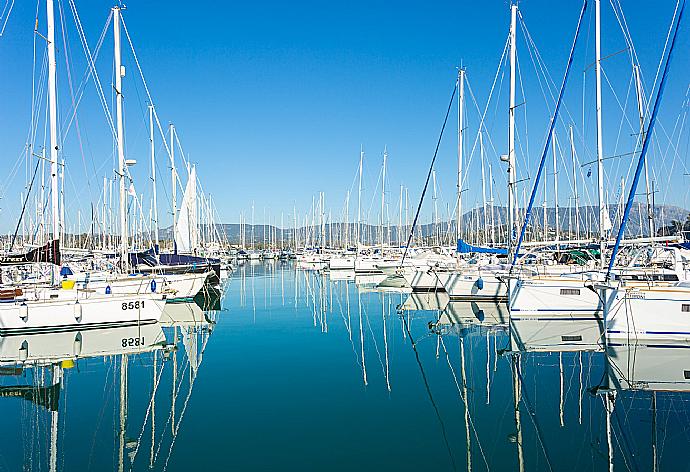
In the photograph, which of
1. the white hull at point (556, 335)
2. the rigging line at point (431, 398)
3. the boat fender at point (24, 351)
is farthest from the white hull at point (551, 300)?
the boat fender at point (24, 351)

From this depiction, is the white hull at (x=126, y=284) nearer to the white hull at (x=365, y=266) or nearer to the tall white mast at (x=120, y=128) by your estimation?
the tall white mast at (x=120, y=128)

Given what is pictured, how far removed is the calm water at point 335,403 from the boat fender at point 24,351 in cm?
Answer: 5

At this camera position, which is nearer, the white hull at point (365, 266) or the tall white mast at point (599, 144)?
the tall white mast at point (599, 144)

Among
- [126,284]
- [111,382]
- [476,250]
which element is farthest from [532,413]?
[476,250]

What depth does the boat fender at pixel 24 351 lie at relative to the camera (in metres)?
16.5

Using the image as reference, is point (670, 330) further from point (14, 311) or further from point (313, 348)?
point (14, 311)

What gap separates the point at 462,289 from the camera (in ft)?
98.2

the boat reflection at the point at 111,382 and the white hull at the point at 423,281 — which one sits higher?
the white hull at the point at 423,281

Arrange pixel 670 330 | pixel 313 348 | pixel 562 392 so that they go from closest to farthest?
pixel 562 392, pixel 670 330, pixel 313 348

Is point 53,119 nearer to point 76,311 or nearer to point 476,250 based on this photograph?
point 76,311

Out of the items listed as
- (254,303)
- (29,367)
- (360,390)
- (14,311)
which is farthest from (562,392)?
(254,303)

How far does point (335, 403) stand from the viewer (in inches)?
512

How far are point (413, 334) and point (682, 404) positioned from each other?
412 inches

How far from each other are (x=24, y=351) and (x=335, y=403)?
9.58 meters
